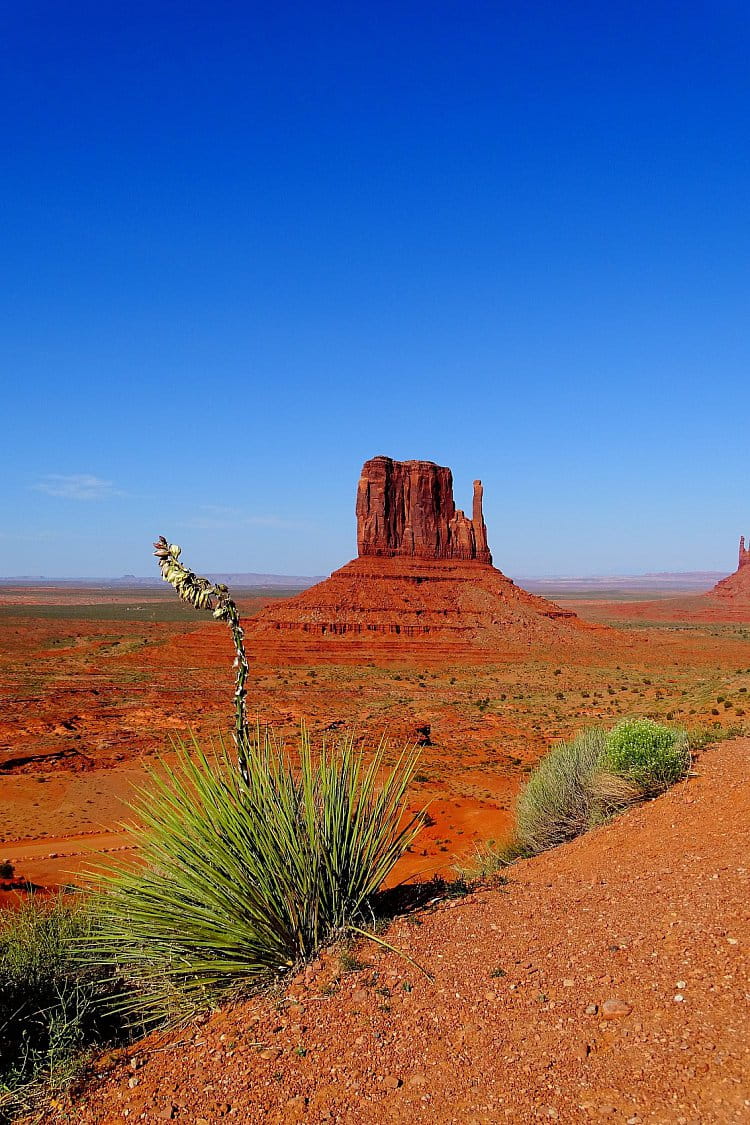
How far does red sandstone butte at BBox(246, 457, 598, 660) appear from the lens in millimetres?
53531

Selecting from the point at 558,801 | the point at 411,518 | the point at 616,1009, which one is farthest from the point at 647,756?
the point at 411,518

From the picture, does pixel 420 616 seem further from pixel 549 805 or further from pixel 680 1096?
pixel 680 1096

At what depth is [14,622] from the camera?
84.8m

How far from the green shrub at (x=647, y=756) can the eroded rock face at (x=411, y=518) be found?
5552 cm

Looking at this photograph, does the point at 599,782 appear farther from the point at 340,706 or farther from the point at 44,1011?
the point at 340,706

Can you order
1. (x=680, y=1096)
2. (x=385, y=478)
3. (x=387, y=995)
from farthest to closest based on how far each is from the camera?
(x=385, y=478), (x=387, y=995), (x=680, y=1096)

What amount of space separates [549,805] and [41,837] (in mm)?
10447

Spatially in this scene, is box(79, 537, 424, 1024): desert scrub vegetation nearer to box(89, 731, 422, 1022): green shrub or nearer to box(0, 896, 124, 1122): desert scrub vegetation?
box(89, 731, 422, 1022): green shrub

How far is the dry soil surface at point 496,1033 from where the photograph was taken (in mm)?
3100

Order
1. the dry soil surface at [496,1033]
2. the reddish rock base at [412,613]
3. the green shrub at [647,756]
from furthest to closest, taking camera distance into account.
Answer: the reddish rock base at [412,613] < the green shrub at [647,756] < the dry soil surface at [496,1033]

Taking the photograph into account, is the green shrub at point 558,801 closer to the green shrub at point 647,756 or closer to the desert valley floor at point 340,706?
the green shrub at point 647,756

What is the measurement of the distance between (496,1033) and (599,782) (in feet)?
18.5

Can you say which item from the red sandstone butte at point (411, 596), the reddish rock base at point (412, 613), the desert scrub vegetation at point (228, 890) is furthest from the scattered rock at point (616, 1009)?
the reddish rock base at point (412, 613)

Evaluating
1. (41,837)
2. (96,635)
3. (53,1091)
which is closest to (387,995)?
(53,1091)
